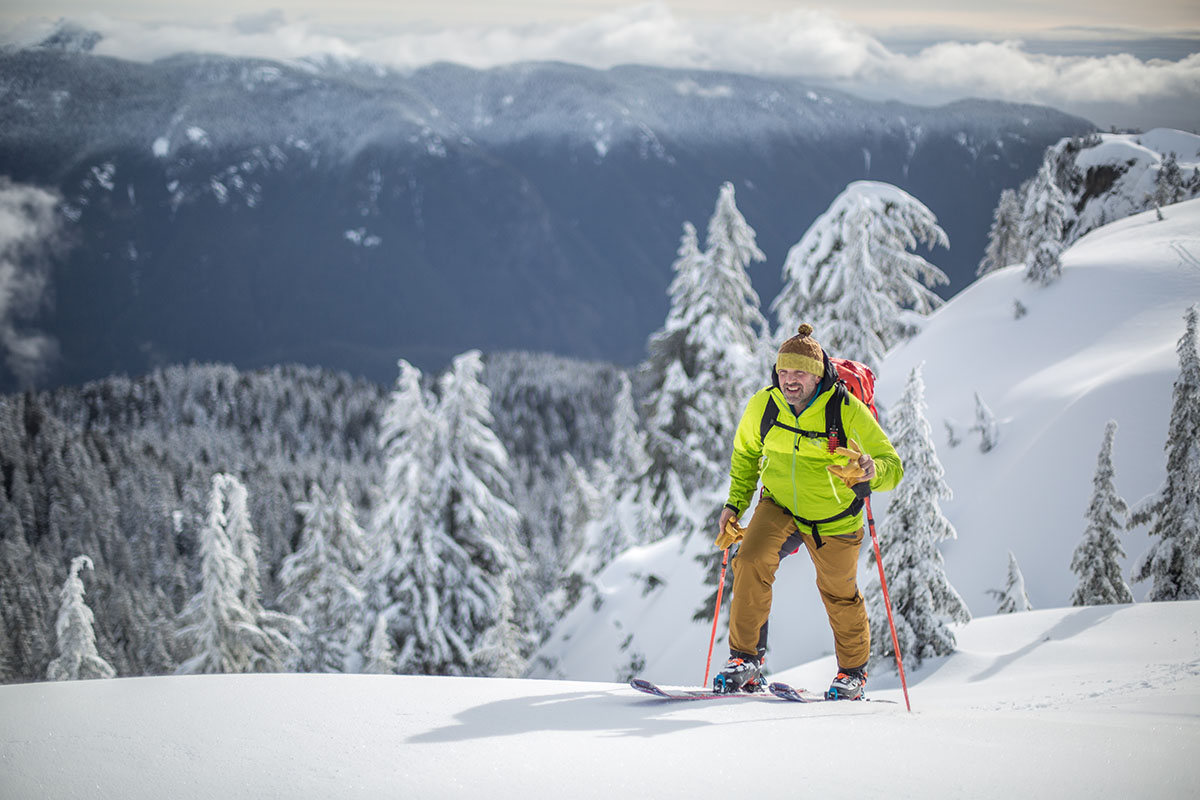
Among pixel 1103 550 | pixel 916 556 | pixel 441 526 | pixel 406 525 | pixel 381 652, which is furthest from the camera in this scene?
pixel 441 526

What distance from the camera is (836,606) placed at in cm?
541

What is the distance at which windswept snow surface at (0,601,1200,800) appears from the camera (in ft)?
10.5

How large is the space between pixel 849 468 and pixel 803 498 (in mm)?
563

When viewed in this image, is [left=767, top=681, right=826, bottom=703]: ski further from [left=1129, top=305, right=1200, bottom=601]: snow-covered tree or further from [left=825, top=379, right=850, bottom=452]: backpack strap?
[left=1129, top=305, right=1200, bottom=601]: snow-covered tree

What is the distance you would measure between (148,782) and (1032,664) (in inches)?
290

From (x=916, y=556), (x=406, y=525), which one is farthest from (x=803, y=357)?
(x=406, y=525)

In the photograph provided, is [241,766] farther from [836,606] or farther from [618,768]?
[836,606]

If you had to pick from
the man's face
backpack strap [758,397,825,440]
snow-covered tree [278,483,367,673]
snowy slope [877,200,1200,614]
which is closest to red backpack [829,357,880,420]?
the man's face

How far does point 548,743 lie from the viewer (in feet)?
12.4

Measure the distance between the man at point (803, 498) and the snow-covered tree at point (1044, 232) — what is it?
1712 centimetres

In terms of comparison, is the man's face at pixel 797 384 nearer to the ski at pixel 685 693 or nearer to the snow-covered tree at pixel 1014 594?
the ski at pixel 685 693

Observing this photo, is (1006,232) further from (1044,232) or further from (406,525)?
(406,525)

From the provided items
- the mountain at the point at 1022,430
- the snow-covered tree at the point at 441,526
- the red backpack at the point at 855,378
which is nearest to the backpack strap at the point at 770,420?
the red backpack at the point at 855,378

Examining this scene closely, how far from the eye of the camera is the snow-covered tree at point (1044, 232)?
18594 millimetres
